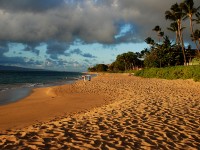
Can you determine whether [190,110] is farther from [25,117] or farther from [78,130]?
[25,117]

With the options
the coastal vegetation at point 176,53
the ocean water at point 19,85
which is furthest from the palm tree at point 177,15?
the ocean water at point 19,85

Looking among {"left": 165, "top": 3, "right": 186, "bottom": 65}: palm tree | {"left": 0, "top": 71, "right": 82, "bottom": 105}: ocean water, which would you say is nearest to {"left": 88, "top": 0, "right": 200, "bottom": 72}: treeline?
{"left": 165, "top": 3, "right": 186, "bottom": 65}: palm tree

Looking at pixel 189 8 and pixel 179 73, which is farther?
pixel 189 8

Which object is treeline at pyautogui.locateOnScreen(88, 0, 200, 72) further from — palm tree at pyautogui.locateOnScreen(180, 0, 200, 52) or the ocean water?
the ocean water

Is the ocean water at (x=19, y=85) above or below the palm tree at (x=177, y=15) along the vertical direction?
below

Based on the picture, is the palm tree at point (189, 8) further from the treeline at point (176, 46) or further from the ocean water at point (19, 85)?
the ocean water at point (19, 85)

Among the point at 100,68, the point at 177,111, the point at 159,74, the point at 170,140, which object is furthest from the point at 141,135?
the point at 100,68

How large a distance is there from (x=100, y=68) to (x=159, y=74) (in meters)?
151

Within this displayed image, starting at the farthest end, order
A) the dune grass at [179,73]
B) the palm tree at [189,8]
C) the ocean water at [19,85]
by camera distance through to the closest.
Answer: the palm tree at [189,8]
the dune grass at [179,73]
the ocean water at [19,85]

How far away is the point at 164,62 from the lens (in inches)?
2657

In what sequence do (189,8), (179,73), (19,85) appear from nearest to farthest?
(179,73) < (19,85) < (189,8)

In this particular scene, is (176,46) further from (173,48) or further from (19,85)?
(19,85)

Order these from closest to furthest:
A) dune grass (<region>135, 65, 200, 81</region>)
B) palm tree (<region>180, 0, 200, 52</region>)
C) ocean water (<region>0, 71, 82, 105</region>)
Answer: ocean water (<region>0, 71, 82, 105</region>), dune grass (<region>135, 65, 200, 81</region>), palm tree (<region>180, 0, 200, 52</region>)

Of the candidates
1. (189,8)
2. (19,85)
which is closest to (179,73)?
(189,8)
